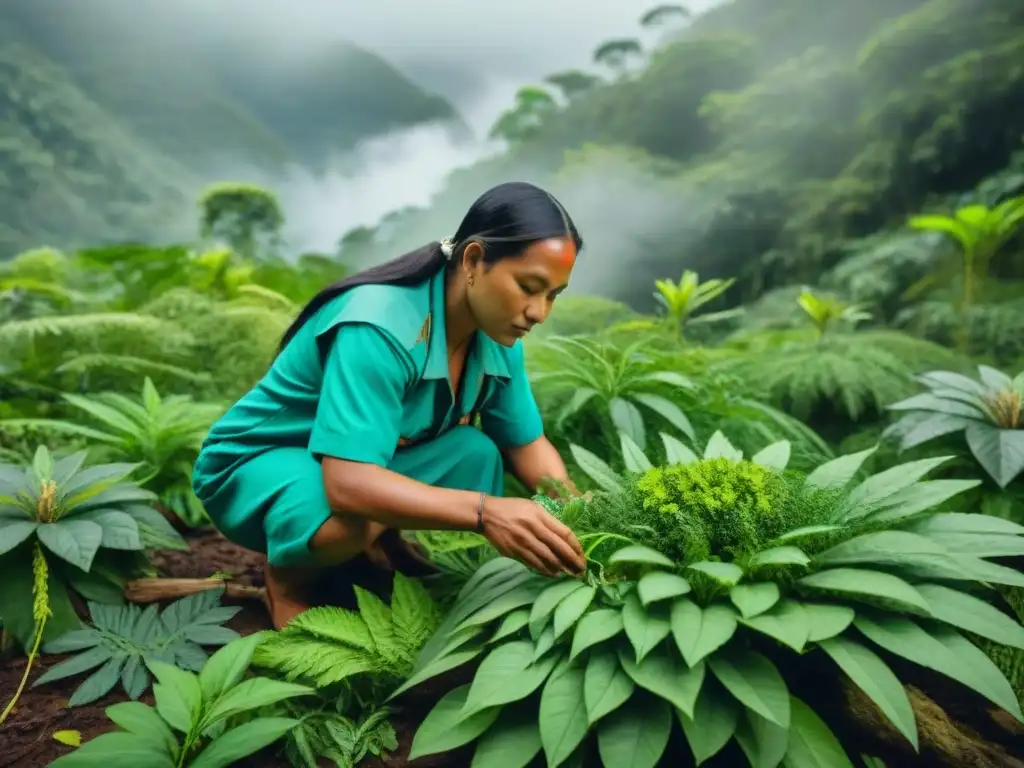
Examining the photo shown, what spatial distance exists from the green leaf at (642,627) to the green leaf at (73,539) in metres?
1.14

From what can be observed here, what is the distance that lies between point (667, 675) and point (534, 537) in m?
0.32

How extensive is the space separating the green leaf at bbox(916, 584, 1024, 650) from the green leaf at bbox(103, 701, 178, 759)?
126cm

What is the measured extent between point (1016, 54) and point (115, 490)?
6993 millimetres

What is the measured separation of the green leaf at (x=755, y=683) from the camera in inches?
41.9

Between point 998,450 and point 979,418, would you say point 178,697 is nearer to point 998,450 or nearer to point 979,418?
point 998,450

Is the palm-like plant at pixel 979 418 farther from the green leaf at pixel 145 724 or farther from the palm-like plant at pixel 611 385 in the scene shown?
the green leaf at pixel 145 724

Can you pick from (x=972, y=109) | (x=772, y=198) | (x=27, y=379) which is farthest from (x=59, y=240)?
(x=972, y=109)

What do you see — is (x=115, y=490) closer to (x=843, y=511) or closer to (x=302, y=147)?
(x=843, y=511)

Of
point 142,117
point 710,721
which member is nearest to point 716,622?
point 710,721

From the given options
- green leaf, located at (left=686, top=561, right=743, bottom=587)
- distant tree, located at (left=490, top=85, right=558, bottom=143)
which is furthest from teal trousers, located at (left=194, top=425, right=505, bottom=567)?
distant tree, located at (left=490, top=85, right=558, bottom=143)

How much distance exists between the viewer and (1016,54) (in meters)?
5.68

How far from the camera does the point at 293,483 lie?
1.53 meters

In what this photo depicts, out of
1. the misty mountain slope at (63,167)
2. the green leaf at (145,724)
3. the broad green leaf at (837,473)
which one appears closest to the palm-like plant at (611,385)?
the broad green leaf at (837,473)

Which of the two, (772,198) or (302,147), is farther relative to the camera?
(302,147)
